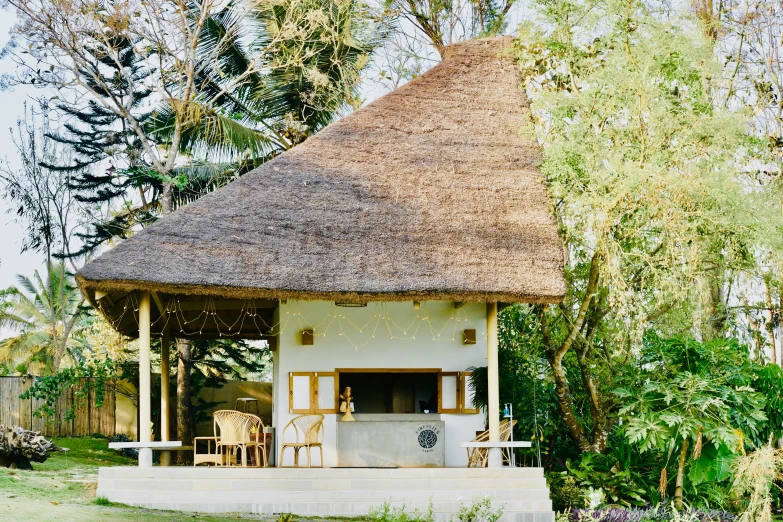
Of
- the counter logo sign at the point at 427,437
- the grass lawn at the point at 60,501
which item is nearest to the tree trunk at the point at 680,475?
the counter logo sign at the point at 427,437

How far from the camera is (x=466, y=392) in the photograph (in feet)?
41.5

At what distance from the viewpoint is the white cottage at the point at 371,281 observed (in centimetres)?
1071

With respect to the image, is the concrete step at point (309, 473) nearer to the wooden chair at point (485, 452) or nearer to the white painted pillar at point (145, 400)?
the white painted pillar at point (145, 400)

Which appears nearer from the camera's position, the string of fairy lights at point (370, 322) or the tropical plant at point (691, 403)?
the tropical plant at point (691, 403)

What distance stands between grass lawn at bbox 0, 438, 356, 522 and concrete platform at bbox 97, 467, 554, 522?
298 millimetres

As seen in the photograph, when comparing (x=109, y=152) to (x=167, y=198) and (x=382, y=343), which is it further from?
(x=382, y=343)

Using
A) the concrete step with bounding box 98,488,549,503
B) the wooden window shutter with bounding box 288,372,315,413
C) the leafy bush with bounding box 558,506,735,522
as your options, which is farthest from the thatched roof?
the leafy bush with bounding box 558,506,735,522

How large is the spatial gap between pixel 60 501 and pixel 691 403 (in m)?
7.34

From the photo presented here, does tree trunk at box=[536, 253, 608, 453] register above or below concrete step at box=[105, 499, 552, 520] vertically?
above

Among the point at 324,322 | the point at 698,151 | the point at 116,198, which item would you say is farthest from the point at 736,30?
the point at 116,198

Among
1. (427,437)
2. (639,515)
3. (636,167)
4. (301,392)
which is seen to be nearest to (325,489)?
(427,437)

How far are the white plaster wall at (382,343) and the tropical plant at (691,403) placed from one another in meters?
2.10

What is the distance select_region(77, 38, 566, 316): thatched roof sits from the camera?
36.1 ft

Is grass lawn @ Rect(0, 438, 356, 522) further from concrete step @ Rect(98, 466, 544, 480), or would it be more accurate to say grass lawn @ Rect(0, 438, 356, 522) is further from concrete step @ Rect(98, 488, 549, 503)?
concrete step @ Rect(98, 466, 544, 480)
